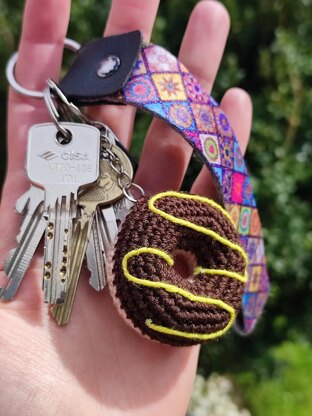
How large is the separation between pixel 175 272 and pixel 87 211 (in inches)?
9.0

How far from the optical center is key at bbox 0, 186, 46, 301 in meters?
1.11

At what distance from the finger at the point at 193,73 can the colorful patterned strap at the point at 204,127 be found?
0.42ft

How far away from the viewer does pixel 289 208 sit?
1603 millimetres

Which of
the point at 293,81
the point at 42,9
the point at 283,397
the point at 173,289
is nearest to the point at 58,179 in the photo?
the point at 173,289

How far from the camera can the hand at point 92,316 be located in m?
1.05

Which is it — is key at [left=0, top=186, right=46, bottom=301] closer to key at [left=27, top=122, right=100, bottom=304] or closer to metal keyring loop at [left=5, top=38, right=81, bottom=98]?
key at [left=27, top=122, right=100, bottom=304]

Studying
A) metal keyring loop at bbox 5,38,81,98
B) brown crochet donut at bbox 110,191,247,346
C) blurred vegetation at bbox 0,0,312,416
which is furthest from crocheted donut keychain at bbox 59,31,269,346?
blurred vegetation at bbox 0,0,312,416

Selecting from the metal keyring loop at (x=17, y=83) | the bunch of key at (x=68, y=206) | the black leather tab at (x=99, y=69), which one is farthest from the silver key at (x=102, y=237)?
the metal keyring loop at (x=17, y=83)

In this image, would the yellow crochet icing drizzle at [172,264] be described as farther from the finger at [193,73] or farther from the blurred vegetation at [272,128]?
the blurred vegetation at [272,128]

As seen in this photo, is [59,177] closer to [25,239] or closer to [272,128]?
[25,239]

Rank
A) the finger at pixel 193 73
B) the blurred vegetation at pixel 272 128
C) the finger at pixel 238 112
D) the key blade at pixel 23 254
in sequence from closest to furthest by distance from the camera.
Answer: the key blade at pixel 23 254, the finger at pixel 193 73, the finger at pixel 238 112, the blurred vegetation at pixel 272 128

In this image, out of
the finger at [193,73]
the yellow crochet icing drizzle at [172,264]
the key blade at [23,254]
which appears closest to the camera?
the yellow crochet icing drizzle at [172,264]

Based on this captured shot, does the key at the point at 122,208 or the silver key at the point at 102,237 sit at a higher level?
the key at the point at 122,208

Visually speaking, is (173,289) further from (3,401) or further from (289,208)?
(289,208)
